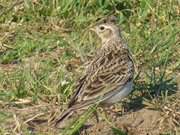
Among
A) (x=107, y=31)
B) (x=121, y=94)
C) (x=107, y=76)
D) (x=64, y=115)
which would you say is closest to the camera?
(x=64, y=115)

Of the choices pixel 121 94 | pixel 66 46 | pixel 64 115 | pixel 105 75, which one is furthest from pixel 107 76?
pixel 66 46

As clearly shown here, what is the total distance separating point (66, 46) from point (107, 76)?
1.89 metres

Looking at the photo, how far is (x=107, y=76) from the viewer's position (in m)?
8.35

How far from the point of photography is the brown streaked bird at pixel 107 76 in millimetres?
7895

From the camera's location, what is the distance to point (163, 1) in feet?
35.4

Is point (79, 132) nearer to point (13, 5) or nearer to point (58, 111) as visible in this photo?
point (58, 111)

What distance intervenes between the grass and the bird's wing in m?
0.41

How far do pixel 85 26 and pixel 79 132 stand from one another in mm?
2709

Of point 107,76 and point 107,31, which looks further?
point 107,31

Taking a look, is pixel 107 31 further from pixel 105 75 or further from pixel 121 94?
pixel 121 94

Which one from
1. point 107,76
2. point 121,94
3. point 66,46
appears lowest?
point 66,46

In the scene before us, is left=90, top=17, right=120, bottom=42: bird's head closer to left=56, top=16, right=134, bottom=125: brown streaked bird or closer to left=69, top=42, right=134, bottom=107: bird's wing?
left=56, top=16, right=134, bottom=125: brown streaked bird

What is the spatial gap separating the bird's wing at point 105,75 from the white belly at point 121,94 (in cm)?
5

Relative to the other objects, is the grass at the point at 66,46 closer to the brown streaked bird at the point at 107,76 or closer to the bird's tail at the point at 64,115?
the brown streaked bird at the point at 107,76
